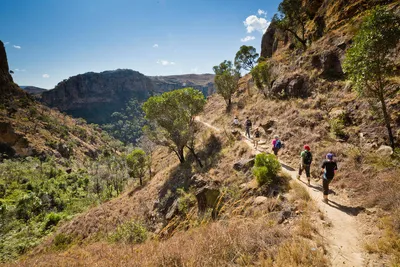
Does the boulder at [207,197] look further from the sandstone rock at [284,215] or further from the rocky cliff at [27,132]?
the rocky cliff at [27,132]

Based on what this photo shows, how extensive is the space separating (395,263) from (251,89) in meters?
27.9

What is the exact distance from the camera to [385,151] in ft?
26.6

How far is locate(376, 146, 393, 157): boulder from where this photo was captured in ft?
26.1

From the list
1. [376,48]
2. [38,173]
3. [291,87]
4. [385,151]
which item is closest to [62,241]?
[385,151]

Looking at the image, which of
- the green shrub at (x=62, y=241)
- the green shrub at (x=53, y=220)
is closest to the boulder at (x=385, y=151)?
the green shrub at (x=62, y=241)

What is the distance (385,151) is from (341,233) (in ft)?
17.3

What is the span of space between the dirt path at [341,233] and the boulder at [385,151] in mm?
3074

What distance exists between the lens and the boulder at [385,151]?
795cm

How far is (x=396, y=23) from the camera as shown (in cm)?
812

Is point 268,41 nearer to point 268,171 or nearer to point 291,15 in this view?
point 291,15

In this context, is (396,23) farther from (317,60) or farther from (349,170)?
(317,60)

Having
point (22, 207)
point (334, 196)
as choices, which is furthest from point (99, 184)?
point (334, 196)

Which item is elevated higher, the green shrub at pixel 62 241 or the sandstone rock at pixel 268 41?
the sandstone rock at pixel 268 41

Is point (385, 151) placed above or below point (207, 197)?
above
